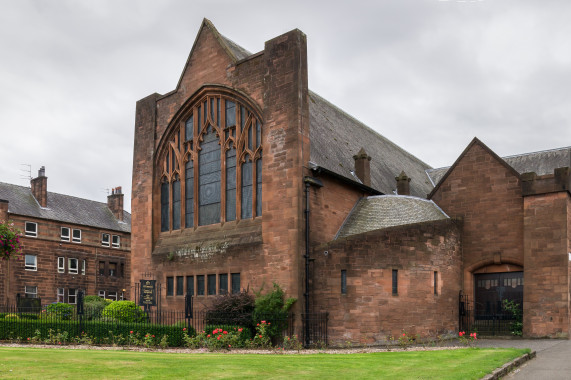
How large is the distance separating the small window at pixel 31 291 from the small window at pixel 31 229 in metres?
4.73

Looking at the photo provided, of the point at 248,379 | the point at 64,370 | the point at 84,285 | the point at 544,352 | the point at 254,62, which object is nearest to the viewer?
the point at 248,379

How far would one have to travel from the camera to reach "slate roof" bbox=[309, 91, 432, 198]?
30109 mm

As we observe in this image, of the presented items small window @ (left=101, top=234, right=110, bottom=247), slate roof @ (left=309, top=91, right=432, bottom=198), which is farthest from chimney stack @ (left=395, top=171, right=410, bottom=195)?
small window @ (left=101, top=234, right=110, bottom=247)

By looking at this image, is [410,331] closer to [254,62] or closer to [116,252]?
[254,62]

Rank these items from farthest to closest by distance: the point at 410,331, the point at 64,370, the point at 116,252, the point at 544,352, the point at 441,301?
the point at 116,252 → the point at 441,301 → the point at 410,331 → the point at 544,352 → the point at 64,370

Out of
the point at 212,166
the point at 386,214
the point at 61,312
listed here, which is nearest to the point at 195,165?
the point at 212,166

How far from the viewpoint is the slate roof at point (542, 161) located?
3438cm

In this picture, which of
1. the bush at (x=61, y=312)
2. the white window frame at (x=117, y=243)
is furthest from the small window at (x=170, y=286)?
the white window frame at (x=117, y=243)

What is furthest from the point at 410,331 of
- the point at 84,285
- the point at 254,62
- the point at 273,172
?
the point at 84,285

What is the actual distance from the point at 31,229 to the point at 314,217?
36.7 metres

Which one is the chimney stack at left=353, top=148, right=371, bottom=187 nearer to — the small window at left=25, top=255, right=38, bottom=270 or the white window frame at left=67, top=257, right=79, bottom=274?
the small window at left=25, top=255, right=38, bottom=270

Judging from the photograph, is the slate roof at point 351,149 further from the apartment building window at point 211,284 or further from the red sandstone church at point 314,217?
the apartment building window at point 211,284

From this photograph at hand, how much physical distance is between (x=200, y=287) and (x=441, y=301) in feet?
38.6

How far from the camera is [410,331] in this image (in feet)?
81.4
